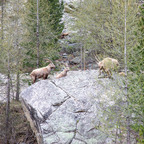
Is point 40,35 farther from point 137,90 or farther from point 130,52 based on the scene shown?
point 137,90

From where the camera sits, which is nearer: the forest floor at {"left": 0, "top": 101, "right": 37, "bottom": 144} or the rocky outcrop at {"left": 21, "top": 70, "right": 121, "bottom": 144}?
the rocky outcrop at {"left": 21, "top": 70, "right": 121, "bottom": 144}

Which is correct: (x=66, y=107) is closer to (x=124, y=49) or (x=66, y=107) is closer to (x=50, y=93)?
(x=50, y=93)

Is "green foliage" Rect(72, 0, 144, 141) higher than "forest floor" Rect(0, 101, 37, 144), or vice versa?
Answer: "green foliage" Rect(72, 0, 144, 141)

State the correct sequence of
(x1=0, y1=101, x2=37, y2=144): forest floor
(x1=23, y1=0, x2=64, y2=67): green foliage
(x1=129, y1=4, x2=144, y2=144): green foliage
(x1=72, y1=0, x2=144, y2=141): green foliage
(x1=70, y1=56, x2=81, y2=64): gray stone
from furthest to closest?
(x1=70, y1=56, x2=81, y2=64): gray stone → (x1=23, y1=0, x2=64, y2=67): green foliage → (x1=0, y1=101, x2=37, y2=144): forest floor → (x1=72, y1=0, x2=144, y2=141): green foliage → (x1=129, y1=4, x2=144, y2=144): green foliage

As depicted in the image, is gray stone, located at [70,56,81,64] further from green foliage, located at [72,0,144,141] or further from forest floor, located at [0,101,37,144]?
green foliage, located at [72,0,144,141]

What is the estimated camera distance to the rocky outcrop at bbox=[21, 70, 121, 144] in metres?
8.20

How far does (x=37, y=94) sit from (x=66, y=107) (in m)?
1.64

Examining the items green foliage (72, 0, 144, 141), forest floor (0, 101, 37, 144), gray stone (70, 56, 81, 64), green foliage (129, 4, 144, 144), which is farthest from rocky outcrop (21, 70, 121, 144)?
gray stone (70, 56, 81, 64)

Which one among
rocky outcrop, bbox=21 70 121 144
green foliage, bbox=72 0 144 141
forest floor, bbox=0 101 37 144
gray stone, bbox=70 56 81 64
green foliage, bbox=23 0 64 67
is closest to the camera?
green foliage, bbox=72 0 144 141

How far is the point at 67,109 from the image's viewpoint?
8.75 metres

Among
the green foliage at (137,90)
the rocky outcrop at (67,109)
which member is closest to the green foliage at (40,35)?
the rocky outcrop at (67,109)

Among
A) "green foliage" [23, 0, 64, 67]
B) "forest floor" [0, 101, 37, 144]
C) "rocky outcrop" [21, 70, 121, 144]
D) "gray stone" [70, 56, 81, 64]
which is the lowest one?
"forest floor" [0, 101, 37, 144]

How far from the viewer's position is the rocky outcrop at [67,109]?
8203mm

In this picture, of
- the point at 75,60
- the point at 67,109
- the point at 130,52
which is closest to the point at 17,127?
the point at 67,109
